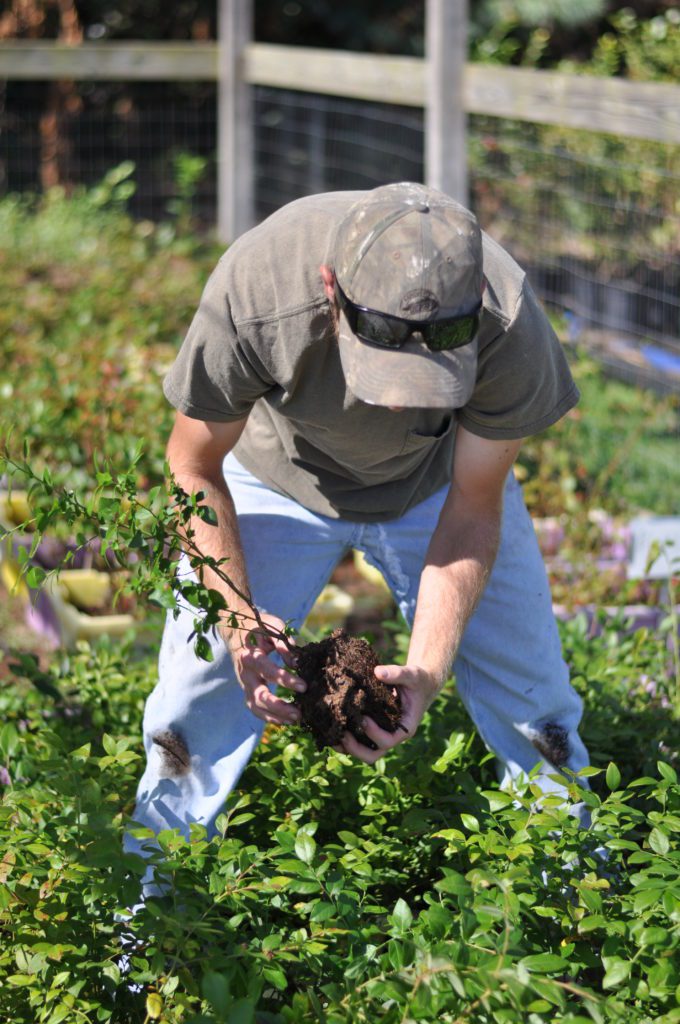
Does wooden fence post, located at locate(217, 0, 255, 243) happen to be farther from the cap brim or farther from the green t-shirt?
the cap brim

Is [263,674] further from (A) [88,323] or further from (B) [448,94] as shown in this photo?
(B) [448,94]

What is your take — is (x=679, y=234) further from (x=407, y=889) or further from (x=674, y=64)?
(x=407, y=889)

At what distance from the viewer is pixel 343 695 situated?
2.38 m

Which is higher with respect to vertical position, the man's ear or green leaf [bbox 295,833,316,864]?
the man's ear

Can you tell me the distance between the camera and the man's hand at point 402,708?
238cm

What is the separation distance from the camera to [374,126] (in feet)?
28.3

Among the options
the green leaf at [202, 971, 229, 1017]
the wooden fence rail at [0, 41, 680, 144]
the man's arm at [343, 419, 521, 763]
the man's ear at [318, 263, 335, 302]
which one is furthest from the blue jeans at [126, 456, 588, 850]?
the wooden fence rail at [0, 41, 680, 144]

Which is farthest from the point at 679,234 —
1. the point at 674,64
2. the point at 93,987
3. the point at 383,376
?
the point at 93,987

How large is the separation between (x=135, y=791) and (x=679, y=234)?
513 cm

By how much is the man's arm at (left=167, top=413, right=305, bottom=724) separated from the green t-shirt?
6 cm

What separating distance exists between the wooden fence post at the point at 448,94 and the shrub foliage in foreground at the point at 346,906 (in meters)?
3.57

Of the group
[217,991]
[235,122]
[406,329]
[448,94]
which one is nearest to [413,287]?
[406,329]

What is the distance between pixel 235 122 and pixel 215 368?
667 centimetres

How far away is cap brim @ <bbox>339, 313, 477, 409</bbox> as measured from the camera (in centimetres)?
213
